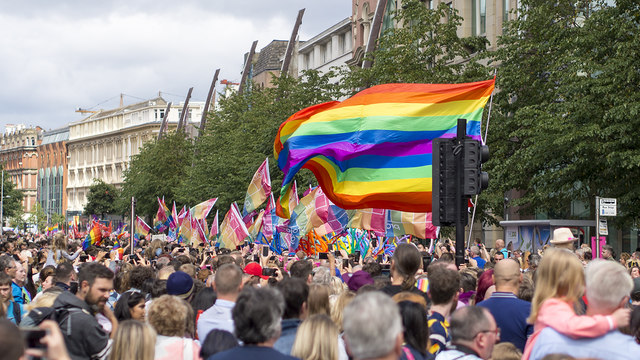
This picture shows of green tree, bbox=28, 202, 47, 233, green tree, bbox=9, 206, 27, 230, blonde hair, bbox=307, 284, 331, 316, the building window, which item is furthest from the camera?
green tree, bbox=28, 202, 47, 233

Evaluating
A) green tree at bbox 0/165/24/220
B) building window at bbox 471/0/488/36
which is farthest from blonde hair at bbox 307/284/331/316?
green tree at bbox 0/165/24/220

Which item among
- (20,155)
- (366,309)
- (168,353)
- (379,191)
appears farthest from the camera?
(20,155)

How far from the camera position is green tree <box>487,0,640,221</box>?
20.4 meters

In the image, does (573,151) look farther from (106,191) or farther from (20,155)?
(20,155)

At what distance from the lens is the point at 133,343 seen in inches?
210

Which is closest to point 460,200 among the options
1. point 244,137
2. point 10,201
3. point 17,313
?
point 17,313

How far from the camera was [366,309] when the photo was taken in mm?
4164

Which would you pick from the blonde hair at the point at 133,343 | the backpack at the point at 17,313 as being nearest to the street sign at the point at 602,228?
the backpack at the point at 17,313

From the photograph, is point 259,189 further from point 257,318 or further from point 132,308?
point 257,318

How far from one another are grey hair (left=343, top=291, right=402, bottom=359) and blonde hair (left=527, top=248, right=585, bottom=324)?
4.56ft

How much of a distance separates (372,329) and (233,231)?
18.1 meters

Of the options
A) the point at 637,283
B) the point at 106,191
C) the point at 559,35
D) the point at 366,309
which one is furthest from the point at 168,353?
the point at 106,191

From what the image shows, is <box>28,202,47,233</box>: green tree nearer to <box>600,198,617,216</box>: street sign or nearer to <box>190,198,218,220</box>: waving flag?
<box>190,198,218,220</box>: waving flag

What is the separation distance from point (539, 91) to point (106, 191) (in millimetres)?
83041
